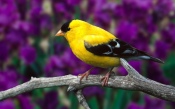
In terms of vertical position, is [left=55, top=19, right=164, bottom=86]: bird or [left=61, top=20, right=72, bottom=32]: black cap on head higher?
[left=61, top=20, right=72, bottom=32]: black cap on head

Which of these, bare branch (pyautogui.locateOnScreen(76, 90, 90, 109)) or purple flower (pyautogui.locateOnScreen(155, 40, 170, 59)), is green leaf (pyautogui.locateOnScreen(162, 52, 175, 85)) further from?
bare branch (pyautogui.locateOnScreen(76, 90, 90, 109))

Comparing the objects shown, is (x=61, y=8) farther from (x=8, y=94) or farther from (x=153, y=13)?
(x=8, y=94)

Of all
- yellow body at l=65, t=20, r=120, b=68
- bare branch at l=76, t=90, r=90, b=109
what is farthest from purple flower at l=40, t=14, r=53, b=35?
bare branch at l=76, t=90, r=90, b=109

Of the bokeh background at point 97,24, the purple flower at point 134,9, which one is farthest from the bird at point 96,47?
the purple flower at point 134,9

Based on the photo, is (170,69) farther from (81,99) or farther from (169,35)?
(81,99)

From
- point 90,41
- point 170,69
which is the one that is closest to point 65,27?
point 90,41

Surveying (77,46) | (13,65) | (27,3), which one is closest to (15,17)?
(27,3)

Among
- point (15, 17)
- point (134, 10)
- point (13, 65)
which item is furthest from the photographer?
point (13, 65)
